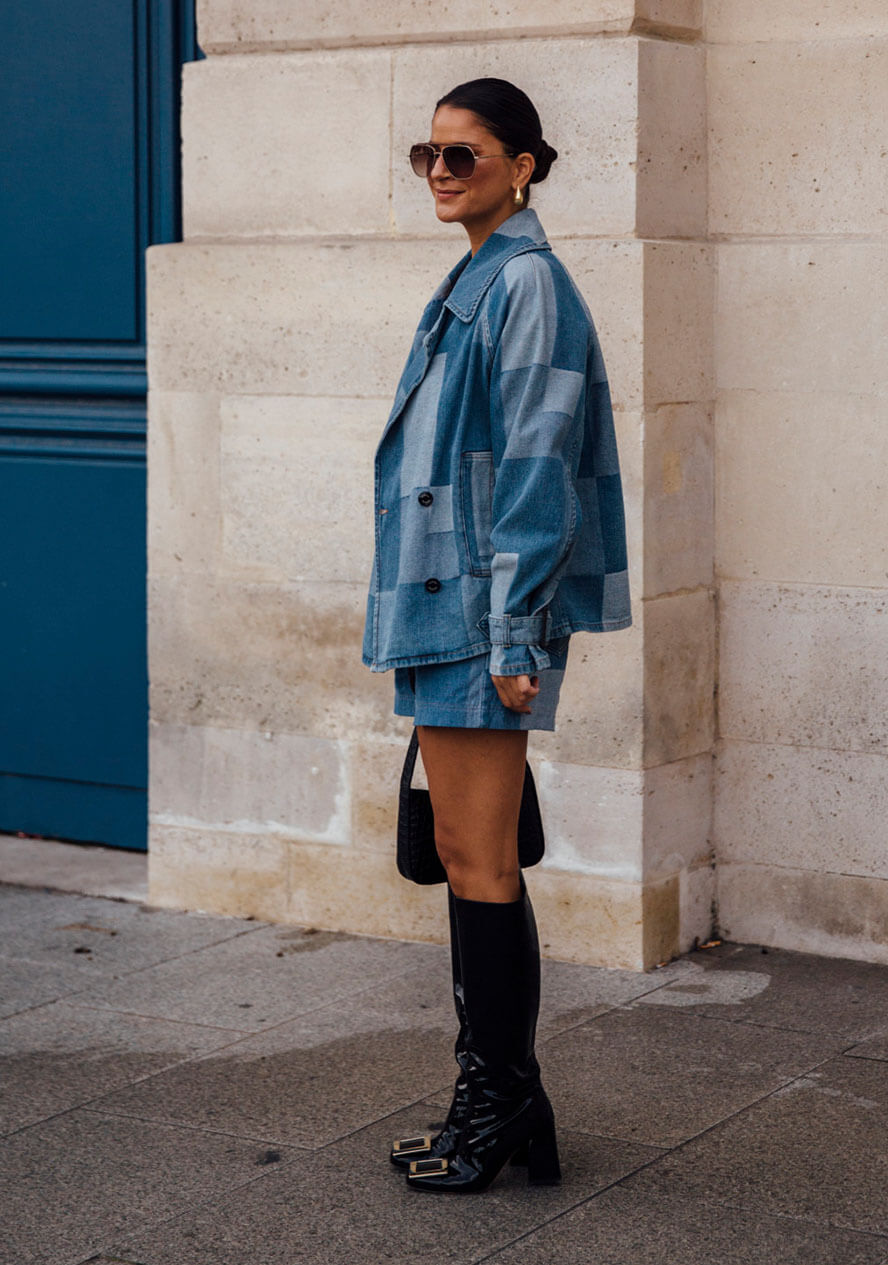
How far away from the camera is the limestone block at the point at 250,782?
5422 millimetres

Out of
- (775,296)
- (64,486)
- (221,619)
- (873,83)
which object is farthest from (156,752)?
(873,83)

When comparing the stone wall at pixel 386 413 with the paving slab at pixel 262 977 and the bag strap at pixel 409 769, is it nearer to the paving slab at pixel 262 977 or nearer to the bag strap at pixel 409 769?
the paving slab at pixel 262 977

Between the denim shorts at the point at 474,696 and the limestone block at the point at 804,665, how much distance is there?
1.68 meters

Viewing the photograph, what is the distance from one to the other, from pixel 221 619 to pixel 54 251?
1502mm

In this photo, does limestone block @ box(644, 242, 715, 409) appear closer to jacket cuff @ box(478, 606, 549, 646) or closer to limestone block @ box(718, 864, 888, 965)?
limestone block @ box(718, 864, 888, 965)

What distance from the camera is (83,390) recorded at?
6172 mm

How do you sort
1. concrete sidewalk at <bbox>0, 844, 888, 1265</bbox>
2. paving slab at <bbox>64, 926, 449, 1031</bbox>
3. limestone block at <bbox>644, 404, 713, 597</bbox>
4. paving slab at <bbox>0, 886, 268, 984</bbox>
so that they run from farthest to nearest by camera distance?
1. paving slab at <bbox>0, 886, 268, 984</bbox>
2. limestone block at <bbox>644, 404, 713, 597</bbox>
3. paving slab at <bbox>64, 926, 449, 1031</bbox>
4. concrete sidewalk at <bbox>0, 844, 888, 1265</bbox>

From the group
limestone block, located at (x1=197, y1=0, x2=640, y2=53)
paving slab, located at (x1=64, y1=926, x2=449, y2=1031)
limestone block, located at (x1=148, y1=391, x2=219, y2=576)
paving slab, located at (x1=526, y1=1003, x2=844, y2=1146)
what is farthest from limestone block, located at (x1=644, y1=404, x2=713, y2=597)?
limestone block, located at (x1=148, y1=391, x2=219, y2=576)

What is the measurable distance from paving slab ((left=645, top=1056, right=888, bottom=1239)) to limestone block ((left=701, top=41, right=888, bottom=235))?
2.22m

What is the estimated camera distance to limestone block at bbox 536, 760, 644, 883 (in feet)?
16.2

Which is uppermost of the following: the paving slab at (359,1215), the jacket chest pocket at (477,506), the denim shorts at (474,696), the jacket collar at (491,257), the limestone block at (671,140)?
the limestone block at (671,140)

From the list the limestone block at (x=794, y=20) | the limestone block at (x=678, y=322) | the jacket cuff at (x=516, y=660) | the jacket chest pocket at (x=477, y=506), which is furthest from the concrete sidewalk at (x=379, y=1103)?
the limestone block at (x=794, y=20)

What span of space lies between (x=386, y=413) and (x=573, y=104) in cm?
98

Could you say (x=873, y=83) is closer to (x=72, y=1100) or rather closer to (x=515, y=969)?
(x=515, y=969)
